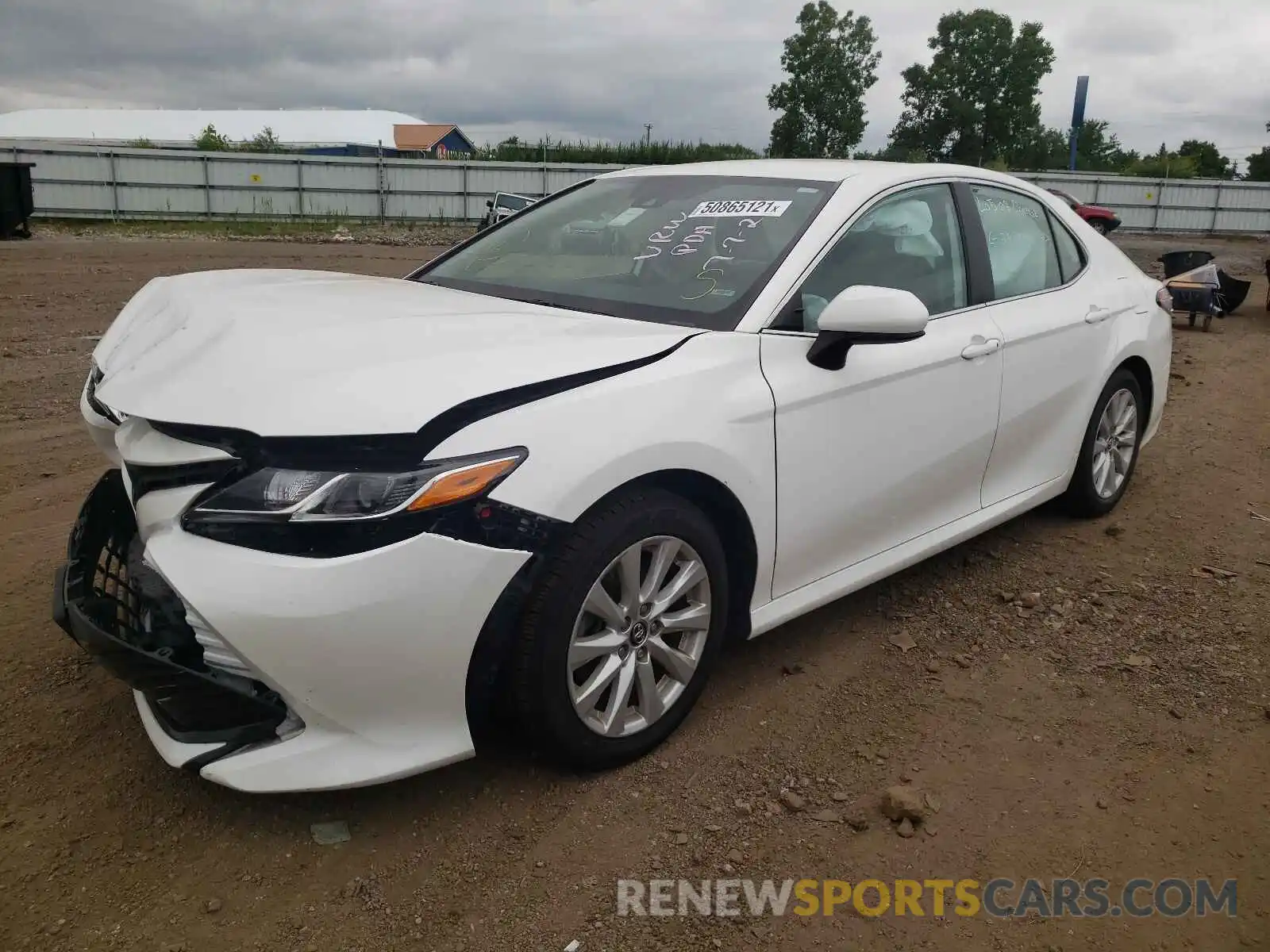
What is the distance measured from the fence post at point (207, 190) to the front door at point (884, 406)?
85.4 feet

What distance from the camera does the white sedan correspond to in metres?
2.08

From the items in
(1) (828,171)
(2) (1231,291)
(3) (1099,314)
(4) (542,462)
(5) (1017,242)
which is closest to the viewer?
(4) (542,462)

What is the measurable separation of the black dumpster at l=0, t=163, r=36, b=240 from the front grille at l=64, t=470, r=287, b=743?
1885cm

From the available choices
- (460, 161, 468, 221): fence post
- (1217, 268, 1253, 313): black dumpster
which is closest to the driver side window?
(1217, 268, 1253, 313): black dumpster

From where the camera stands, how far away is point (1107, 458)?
4.50m

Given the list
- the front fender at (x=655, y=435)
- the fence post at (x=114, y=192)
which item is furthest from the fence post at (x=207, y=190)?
the front fender at (x=655, y=435)

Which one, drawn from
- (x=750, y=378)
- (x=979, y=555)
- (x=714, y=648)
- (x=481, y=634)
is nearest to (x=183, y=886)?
(x=481, y=634)

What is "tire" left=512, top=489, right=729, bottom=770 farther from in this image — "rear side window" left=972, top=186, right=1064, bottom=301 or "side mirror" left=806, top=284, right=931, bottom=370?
→ "rear side window" left=972, top=186, right=1064, bottom=301

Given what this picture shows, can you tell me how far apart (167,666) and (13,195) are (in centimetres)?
1950

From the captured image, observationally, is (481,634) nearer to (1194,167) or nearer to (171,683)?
(171,683)

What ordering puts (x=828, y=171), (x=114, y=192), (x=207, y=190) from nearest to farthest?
(x=828, y=171) → (x=114, y=192) → (x=207, y=190)

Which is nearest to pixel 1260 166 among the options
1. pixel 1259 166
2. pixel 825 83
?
pixel 1259 166

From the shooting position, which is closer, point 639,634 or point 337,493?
point 337,493

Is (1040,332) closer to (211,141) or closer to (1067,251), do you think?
(1067,251)
